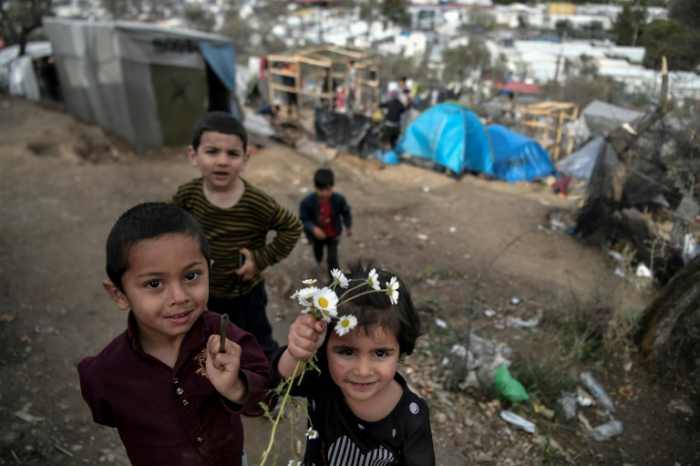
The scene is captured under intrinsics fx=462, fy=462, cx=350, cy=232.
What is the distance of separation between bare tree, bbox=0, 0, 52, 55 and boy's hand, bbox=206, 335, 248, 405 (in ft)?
52.4

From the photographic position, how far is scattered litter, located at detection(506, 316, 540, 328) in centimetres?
427

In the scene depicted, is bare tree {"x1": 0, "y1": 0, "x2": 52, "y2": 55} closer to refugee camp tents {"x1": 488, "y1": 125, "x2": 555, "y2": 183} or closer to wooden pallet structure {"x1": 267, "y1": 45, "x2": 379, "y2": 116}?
wooden pallet structure {"x1": 267, "y1": 45, "x2": 379, "y2": 116}

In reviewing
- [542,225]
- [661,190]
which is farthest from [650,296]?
[542,225]

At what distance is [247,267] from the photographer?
2219 millimetres

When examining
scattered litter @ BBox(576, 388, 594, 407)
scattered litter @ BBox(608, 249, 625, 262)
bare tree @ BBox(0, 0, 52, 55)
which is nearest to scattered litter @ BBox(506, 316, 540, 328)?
scattered litter @ BBox(576, 388, 594, 407)

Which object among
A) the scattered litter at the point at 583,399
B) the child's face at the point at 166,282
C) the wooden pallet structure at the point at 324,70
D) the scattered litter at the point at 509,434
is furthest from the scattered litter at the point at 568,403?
the wooden pallet structure at the point at 324,70

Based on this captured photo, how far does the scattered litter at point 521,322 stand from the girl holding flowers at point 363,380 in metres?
3.24

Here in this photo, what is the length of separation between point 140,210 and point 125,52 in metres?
8.67

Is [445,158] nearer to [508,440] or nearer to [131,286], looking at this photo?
[508,440]

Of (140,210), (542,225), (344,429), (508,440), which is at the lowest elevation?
(542,225)

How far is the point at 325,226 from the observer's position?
171 inches

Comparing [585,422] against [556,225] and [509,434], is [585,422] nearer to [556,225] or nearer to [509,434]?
[509,434]

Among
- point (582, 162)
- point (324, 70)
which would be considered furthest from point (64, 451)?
point (324, 70)

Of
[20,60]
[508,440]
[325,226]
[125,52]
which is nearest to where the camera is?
[508,440]
